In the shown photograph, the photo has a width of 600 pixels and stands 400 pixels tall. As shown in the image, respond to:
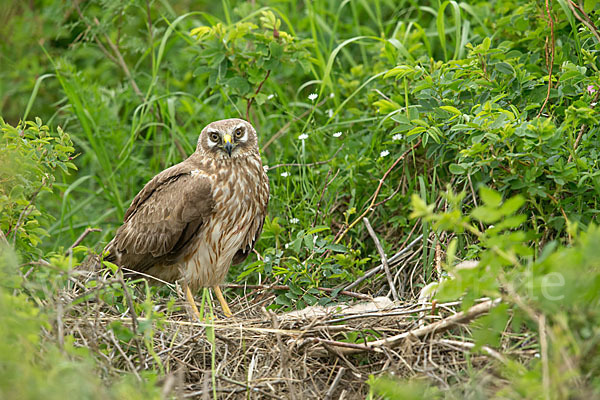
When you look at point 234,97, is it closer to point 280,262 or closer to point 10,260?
point 280,262

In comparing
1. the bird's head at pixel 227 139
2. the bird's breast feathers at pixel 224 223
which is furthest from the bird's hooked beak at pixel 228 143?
the bird's breast feathers at pixel 224 223

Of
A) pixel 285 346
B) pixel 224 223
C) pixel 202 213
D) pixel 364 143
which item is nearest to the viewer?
pixel 285 346

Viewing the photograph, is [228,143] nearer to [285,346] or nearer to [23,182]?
[23,182]

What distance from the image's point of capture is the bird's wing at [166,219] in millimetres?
4137

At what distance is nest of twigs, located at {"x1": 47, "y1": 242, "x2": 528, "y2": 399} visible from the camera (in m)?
2.88

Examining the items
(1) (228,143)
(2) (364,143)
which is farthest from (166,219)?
(2) (364,143)

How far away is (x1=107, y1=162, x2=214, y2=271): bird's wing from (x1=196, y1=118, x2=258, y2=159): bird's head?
0.20 metres

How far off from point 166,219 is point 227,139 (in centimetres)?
66

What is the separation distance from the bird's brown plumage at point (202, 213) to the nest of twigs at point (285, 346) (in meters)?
0.70

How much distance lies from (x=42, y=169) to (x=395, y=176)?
7.63ft

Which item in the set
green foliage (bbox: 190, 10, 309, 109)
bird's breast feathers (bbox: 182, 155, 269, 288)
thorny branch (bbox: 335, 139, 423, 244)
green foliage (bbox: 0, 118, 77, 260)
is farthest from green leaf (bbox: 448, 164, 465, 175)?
green foliage (bbox: 0, 118, 77, 260)

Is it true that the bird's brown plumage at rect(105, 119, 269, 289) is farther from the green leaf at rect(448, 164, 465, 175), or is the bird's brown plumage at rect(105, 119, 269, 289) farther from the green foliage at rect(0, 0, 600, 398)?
Result: the green leaf at rect(448, 164, 465, 175)

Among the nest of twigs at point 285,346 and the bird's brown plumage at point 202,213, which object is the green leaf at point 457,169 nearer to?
Result: the nest of twigs at point 285,346

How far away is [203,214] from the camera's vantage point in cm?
415
